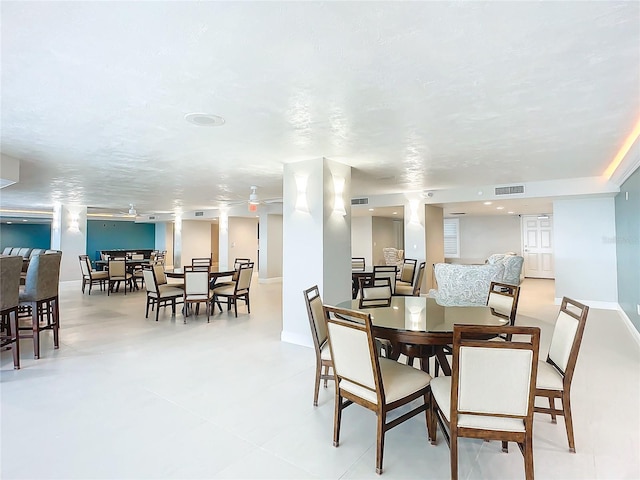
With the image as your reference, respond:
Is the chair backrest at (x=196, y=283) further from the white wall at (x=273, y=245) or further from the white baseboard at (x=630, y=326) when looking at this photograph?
the white baseboard at (x=630, y=326)

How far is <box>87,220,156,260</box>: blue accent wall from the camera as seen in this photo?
15672mm

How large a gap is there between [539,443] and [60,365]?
4358mm

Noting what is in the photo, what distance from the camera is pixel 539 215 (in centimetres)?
1055

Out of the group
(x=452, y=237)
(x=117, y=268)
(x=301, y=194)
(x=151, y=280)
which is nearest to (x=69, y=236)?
(x=117, y=268)

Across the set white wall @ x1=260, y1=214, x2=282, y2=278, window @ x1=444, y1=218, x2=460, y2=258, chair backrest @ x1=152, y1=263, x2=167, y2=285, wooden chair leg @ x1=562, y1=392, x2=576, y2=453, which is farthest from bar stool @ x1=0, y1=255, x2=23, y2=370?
window @ x1=444, y1=218, x2=460, y2=258

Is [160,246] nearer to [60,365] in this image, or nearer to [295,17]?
[60,365]

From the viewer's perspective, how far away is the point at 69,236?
9430mm

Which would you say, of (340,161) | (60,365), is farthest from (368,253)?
(60,365)

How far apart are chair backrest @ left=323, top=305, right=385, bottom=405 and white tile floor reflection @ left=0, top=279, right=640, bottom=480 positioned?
0.44 meters

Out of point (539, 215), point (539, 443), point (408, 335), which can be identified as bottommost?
point (539, 443)

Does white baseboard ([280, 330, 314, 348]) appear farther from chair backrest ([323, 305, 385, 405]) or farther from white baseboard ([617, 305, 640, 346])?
white baseboard ([617, 305, 640, 346])

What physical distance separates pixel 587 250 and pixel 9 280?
30.0ft

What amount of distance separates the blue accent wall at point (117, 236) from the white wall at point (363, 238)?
1131cm

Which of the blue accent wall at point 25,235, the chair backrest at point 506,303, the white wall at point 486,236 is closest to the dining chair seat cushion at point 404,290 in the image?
the chair backrest at point 506,303
